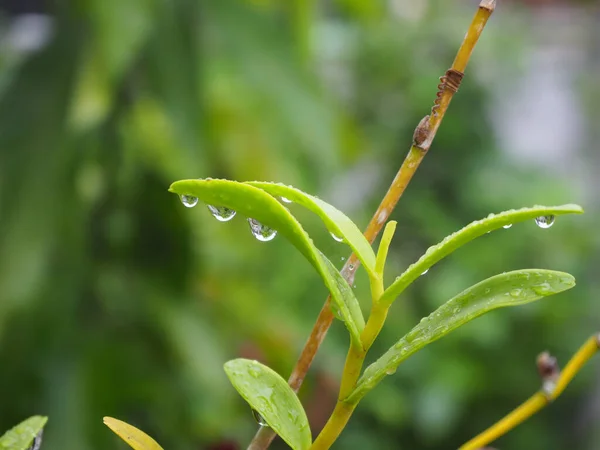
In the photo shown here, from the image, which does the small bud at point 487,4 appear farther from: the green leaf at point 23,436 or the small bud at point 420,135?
the green leaf at point 23,436

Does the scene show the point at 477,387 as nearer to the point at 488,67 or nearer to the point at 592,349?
the point at 488,67

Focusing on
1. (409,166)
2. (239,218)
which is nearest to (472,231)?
(409,166)

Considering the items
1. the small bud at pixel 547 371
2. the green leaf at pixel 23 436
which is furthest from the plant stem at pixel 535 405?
the green leaf at pixel 23 436

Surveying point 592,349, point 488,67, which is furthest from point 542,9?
point 592,349

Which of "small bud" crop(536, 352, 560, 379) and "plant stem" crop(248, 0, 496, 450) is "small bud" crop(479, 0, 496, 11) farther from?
"small bud" crop(536, 352, 560, 379)

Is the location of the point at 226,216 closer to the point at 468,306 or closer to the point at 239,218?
the point at 468,306
